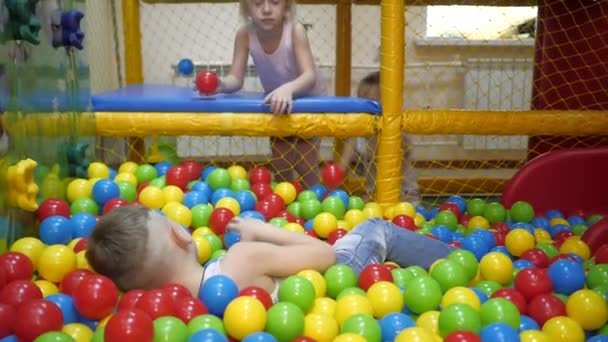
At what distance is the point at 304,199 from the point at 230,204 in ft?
0.97

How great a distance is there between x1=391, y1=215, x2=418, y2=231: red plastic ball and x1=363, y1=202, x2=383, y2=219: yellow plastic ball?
107 millimetres

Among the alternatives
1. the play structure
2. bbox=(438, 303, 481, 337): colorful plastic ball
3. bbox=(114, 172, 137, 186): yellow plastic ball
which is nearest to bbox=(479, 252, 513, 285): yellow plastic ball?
the play structure

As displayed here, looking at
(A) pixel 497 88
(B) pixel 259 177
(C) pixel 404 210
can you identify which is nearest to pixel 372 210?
(C) pixel 404 210

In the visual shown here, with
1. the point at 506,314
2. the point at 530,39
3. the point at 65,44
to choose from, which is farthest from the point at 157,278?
the point at 530,39

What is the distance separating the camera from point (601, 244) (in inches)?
69.1

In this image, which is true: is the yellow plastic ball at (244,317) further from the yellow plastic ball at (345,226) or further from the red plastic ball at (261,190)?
the red plastic ball at (261,190)

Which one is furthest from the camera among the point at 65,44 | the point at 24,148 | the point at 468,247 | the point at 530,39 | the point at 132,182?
the point at 530,39

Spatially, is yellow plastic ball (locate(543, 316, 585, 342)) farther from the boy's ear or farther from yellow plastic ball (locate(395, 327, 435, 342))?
the boy's ear

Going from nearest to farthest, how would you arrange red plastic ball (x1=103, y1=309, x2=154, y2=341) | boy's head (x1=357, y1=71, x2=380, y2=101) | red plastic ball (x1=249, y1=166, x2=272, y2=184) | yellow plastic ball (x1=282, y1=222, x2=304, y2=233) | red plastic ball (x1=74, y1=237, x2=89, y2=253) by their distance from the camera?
red plastic ball (x1=103, y1=309, x2=154, y2=341), red plastic ball (x1=74, y1=237, x2=89, y2=253), yellow plastic ball (x1=282, y1=222, x2=304, y2=233), red plastic ball (x1=249, y1=166, x2=272, y2=184), boy's head (x1=357, y1=71, x2=380, y2=101)

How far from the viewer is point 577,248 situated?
1708mm

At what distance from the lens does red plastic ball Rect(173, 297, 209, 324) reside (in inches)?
46.3

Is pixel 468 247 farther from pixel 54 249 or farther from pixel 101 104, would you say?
pixel 101 104

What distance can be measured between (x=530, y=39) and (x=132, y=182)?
3.32 meters

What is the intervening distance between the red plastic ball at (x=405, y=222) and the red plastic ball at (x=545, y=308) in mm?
622
